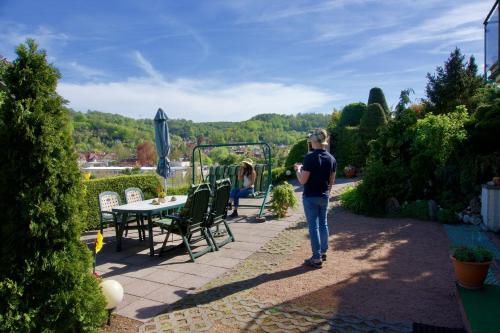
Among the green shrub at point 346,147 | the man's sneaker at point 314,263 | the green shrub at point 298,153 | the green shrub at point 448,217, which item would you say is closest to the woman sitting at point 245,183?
the man's sneaker at point 314,263

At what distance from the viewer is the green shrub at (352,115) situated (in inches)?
681

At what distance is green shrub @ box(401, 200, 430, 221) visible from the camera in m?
6.63

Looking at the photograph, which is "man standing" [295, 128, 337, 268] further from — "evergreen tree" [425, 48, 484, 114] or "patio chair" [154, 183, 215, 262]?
→ "evergreen tree" [425, 48, 484, 114]

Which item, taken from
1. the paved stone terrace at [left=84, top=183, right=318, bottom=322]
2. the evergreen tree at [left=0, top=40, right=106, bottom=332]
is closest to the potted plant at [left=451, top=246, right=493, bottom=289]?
the paved stone terrace at [left=84, top=183, right=318, bottom=322]

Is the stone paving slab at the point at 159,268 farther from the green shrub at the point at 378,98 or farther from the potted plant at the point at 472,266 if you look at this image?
the green shrub at the point at 378,98

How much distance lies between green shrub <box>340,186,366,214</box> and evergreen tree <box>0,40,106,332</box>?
5.99 meters

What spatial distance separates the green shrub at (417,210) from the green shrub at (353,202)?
0.80 meters

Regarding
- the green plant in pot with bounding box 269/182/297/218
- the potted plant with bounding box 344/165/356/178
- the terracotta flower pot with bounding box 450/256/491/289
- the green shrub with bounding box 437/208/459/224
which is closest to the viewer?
the terracotta flower pot with bounding box 450/256/491/289

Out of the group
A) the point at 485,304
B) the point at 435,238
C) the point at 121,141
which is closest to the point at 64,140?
the point at 485,304

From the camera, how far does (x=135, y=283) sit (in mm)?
3906

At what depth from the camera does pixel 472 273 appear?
3070 millimetres

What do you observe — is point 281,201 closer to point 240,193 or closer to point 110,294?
point 240,193

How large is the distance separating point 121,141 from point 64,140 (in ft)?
233

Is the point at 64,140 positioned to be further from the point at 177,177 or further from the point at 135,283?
the point at 177,177
